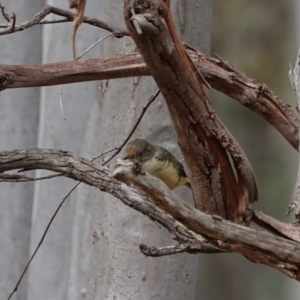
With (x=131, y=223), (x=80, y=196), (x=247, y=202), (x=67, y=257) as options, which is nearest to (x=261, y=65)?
(x=80, y=196)

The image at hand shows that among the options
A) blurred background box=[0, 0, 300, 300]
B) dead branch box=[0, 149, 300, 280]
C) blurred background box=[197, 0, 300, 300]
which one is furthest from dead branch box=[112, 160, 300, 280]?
blurred background box=[197, 0, 300, 300]

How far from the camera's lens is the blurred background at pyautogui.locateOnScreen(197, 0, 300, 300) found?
5.61 ft

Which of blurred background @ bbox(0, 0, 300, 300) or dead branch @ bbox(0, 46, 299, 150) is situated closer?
dead branch @ bbox(0, 46, 299, 150)

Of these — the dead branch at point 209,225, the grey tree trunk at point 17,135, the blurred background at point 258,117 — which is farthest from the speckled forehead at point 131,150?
the blurred background at point 258,117

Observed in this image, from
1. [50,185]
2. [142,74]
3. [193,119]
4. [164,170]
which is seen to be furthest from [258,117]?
[193,119]

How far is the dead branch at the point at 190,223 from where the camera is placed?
507mm

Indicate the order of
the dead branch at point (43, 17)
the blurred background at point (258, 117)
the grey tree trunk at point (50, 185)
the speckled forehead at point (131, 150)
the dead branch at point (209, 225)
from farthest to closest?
the blurred background at point (258, 117), the grey tree trunk at point (50, 185), the speckled forehead at point (131, 150), the dead branch at point (43, 17), the dead branch at point (209, 225)

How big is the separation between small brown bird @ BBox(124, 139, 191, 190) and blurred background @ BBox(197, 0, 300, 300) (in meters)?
0.82

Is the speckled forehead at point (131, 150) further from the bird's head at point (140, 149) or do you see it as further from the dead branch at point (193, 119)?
the dead branch at point (193, 119)

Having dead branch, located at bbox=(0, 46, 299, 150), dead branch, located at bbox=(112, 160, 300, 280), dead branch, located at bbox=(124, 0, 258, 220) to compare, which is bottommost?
dead branch, located at bbox=(112, 160, 300, 280)

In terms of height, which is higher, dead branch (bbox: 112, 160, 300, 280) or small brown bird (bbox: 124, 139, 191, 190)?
small brown bird (bbox: 124, 139, 191, 190)

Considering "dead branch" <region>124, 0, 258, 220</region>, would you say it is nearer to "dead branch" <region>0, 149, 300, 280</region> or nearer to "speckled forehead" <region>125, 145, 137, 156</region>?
"dead branch" <region>0, 149, 300, 280</region>

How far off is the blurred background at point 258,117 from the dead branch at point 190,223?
110cm

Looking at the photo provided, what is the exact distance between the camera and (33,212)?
154 centimetres
